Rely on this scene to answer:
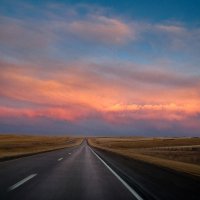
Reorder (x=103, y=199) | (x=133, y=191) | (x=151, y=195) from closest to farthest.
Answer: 1. (x=103, y=199)
2. (x=151, y=195)
3. (x=133, y=191)

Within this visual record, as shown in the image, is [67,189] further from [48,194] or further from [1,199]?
[1,199]

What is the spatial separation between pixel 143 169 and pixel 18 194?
365 inches

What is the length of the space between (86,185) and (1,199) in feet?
14.4

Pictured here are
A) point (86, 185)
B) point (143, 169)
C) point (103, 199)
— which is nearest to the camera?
point (103, 199)

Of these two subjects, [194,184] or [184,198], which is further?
[194,184]

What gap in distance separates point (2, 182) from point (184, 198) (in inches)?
270

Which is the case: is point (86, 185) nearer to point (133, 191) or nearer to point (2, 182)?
point (133, 191)

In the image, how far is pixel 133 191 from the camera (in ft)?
40.2

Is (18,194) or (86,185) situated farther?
(86,185)

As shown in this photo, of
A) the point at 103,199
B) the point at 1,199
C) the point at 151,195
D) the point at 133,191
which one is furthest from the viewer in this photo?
the point at 133,191

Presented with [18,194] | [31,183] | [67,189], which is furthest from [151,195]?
[31,183]

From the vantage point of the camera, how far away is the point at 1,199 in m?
9.79

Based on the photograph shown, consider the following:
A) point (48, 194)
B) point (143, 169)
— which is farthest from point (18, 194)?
point (143, 169)

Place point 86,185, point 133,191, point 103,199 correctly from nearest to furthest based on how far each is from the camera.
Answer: point 103,199 < point 133,191 < point 86,185
